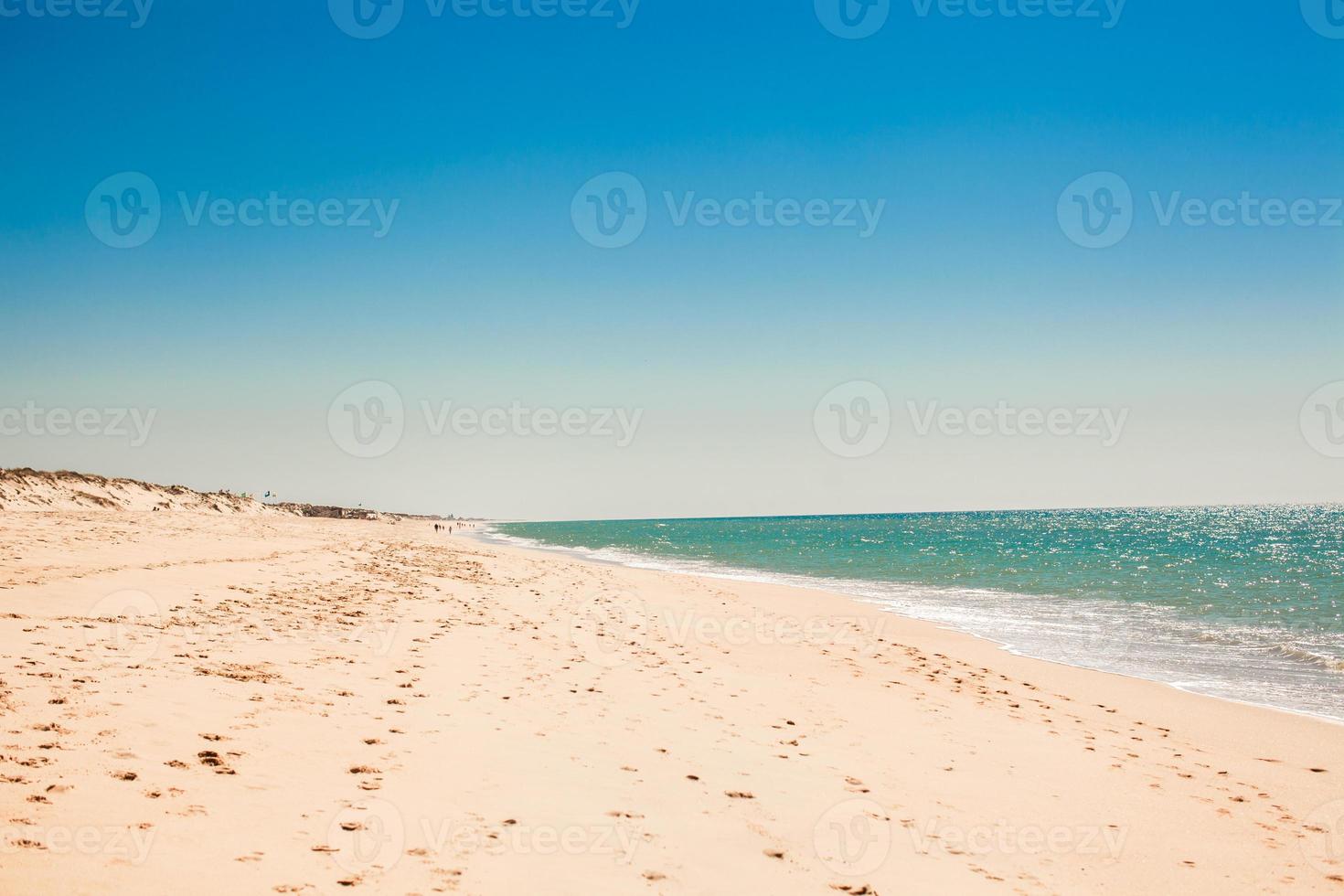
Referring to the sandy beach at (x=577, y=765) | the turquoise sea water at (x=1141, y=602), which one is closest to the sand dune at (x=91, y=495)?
the turquoise sea water at (x=1141, y=602)

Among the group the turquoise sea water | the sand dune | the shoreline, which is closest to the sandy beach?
the shoreline

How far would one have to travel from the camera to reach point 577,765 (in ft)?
23.8

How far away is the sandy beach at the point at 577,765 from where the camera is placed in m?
5.09

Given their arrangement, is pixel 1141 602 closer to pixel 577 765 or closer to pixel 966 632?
pixel 966 632

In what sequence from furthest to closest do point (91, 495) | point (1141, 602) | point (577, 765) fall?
1. point (91, 495)
2. point (1141, 602)
3. point (577, 765)

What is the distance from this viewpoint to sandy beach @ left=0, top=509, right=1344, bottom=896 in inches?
200

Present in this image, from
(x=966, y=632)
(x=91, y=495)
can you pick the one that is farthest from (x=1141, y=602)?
(x=91, y=495)

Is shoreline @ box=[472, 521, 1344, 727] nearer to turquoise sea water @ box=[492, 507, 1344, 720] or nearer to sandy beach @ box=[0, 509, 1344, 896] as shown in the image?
turquoise sea water @ box=[492, 507, 1344, 720]

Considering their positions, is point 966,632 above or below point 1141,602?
below

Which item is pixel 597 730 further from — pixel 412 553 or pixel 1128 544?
pixel 1128 544

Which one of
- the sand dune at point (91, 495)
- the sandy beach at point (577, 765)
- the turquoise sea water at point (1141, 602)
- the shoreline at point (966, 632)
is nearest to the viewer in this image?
the sandy beach at point (577, 765)

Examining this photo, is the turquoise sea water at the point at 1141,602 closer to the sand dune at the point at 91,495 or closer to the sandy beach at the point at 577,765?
the sandy beach at the point at 577,765

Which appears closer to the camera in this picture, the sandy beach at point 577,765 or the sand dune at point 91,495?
the sandy beach at point 577,765

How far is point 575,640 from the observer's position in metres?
14.3
